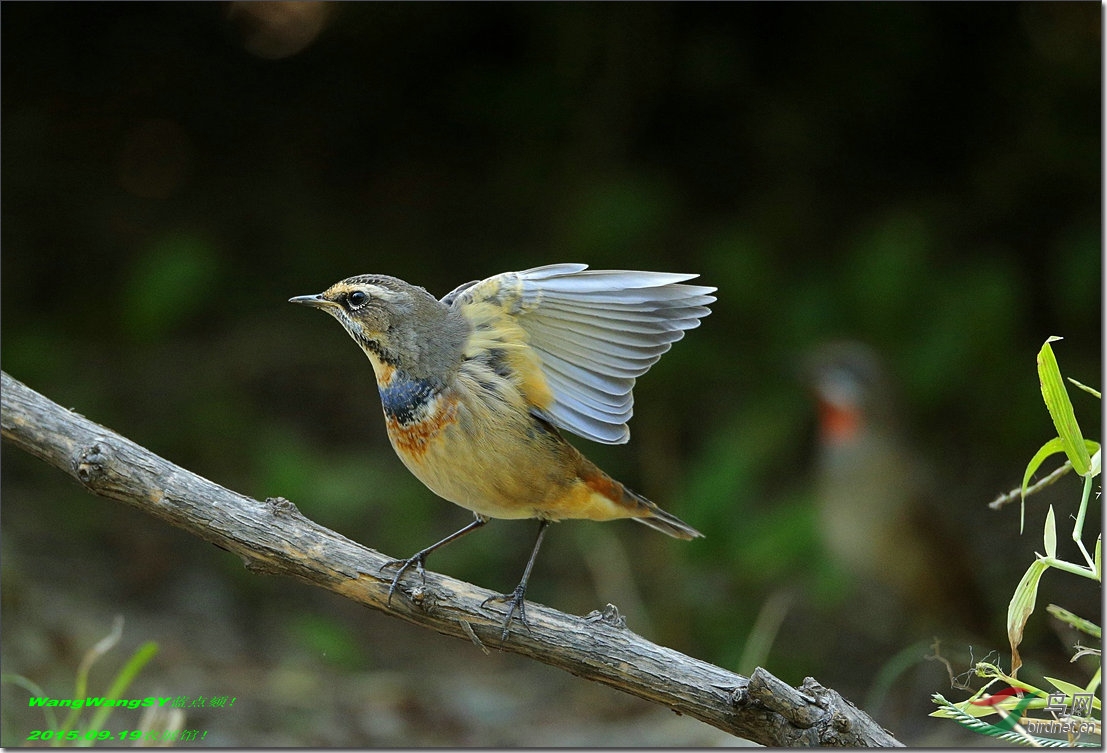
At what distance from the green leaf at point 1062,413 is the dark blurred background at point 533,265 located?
6.70 ft

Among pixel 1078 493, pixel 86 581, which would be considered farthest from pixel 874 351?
pixel 86 581

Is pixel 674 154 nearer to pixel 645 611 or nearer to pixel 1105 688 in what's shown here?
pixel 645 611

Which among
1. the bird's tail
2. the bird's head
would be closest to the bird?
the bird's head

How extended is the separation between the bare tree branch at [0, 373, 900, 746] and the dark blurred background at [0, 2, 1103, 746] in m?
1.72

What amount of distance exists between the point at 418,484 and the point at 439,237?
199cm

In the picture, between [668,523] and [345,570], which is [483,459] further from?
[668,523]

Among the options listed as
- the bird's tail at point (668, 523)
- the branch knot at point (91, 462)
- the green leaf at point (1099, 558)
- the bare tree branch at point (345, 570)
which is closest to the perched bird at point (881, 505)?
the bird's tail at point (668, 523)

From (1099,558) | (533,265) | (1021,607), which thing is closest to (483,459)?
(1021,607)

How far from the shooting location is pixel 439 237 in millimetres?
6602

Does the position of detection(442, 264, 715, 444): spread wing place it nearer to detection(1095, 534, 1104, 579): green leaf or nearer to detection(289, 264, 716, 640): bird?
detection(289, 264, 716, 640): bird

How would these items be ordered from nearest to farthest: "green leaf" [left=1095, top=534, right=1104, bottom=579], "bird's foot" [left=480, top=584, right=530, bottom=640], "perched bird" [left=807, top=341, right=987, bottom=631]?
1. "green leaf" [left=1095, top=534, right=1104, bottom=579]
2. "bird's foot" [left=480, top=584, right=530, bottom=640]
3. "perched bird" [left=807, top=341, right=987, bottom=631]

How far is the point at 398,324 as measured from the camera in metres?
2.75

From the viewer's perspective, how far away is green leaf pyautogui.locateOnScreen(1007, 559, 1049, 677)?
207cm

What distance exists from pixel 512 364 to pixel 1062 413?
125 cm
